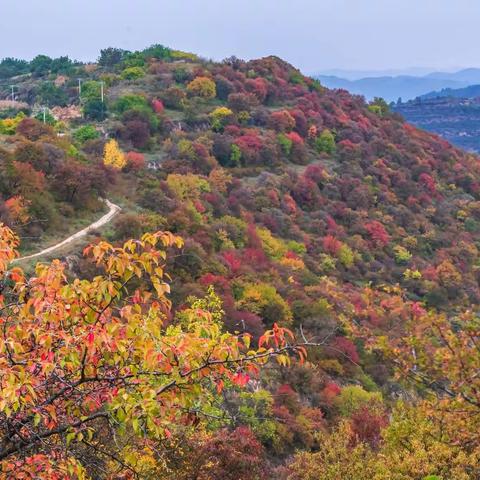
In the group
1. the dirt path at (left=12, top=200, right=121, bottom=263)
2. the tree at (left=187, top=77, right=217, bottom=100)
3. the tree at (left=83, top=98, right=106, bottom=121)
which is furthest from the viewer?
the tree at (left=187, top=77, right=217, bottom=100)

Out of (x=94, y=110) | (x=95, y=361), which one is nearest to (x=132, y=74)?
(x=94, y=110)

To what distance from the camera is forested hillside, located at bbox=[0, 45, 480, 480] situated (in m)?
5.46

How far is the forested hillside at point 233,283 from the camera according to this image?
5465mm

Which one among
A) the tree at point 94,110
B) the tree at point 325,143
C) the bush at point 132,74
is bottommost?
the tree at point 325,143

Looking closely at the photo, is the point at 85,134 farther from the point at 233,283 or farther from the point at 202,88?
the point at 233,283

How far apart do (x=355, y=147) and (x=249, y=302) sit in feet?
154

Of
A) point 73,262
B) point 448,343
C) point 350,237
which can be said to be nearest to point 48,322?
point 448,343

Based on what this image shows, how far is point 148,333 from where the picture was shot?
5.33 metres

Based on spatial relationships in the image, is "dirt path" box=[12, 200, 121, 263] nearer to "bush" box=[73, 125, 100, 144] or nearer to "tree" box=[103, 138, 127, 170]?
"tree" box=[103, 138, 127, 170]

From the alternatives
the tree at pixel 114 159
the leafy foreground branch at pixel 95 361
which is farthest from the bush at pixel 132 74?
the leafy foreground branch at pixel 95 361

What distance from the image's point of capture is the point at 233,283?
35.5 meters

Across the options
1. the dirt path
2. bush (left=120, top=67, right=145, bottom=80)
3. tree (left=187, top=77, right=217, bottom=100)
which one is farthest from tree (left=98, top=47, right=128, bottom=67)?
the dirt path

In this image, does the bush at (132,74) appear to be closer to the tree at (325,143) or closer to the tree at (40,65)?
the tree at (40,65)

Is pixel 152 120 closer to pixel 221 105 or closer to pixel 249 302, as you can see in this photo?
pixel 221 105
